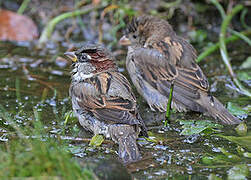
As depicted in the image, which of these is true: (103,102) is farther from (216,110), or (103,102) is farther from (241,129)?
(241,129)

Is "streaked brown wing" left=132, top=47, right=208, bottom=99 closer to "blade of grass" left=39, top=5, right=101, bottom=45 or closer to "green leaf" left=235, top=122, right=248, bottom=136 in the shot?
"green leaf" left=235, top=122, right=248, bottom=136

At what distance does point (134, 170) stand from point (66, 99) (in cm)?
199

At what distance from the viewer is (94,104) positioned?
4.55 metres

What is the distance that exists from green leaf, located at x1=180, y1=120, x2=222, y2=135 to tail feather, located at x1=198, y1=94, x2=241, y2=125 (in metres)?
0.20

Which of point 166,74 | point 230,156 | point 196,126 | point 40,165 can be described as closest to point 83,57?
point 166,74

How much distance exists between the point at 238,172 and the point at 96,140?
4.56 feet

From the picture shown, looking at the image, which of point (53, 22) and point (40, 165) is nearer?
point (40, 165)

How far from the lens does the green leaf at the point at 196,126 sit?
14.4 ft

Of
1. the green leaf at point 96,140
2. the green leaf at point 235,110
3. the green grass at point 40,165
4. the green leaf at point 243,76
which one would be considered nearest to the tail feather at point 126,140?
the green leaf at point 96,140

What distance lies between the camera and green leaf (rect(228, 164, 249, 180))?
11.9 ft

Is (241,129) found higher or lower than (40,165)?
lower

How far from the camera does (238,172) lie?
145 inches

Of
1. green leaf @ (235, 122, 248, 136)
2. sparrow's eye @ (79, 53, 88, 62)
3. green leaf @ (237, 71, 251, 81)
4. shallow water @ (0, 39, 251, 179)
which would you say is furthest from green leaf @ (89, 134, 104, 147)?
green leaf @ (237, 71, 251, 81)

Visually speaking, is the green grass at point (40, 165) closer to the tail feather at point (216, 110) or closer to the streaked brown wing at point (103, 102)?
the streaked brown wing at point (103, 102)
